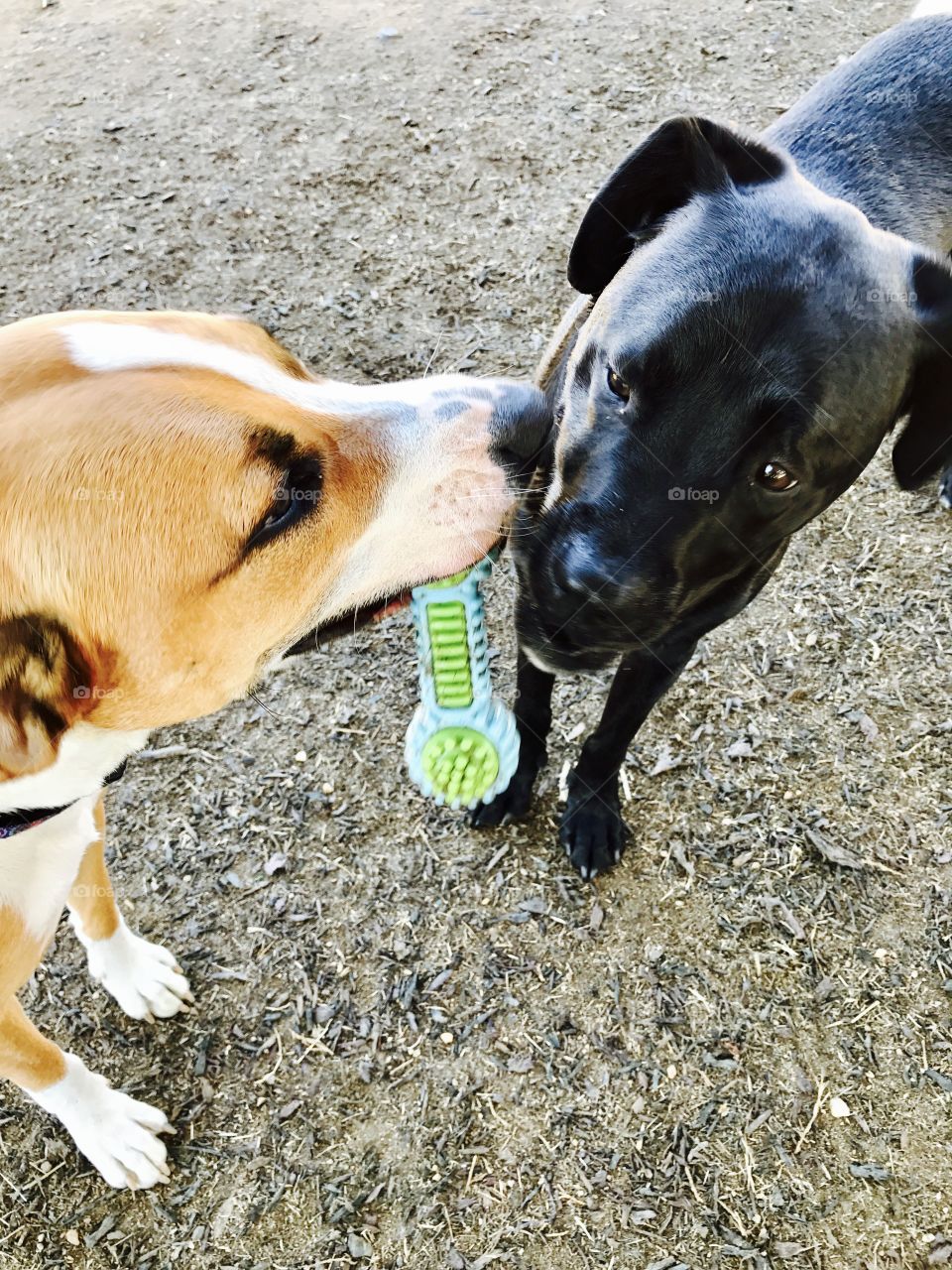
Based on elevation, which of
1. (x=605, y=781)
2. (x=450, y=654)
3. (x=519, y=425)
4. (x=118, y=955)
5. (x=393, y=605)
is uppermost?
(x=519, y=425)

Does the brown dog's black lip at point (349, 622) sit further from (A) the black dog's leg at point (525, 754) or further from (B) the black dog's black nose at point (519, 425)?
(A) the black dog's leg at point (525, 754)

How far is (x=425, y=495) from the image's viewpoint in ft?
6.53

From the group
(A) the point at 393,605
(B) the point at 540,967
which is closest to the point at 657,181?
(A) the point at 393,605

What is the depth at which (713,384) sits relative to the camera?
1935 mm

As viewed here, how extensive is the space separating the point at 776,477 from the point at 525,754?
4.48 ft

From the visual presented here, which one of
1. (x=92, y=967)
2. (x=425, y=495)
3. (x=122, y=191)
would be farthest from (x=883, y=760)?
(x=122, y=191)

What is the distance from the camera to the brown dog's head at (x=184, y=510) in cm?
165

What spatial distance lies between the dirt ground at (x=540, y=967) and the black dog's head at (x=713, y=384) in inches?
43.2

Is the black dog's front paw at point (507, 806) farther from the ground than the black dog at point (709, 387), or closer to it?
closer to it

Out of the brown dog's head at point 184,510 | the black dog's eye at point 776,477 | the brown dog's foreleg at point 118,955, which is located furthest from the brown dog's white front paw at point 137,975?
the black dog's eye at point 776,477

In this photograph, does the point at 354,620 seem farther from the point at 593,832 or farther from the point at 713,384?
the point at 593,832

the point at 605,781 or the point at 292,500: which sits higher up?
the point at 292,500

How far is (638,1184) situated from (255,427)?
87.0 inches

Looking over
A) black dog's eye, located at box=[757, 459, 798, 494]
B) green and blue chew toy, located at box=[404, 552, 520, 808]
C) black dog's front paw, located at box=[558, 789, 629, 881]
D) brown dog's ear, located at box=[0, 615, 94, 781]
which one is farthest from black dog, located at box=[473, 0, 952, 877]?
brown dog's ear, located at box=[0, 615, 94, 781]
